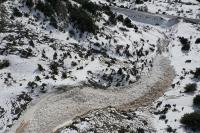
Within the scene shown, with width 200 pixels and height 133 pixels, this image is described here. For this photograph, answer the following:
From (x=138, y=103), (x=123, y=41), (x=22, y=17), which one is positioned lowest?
(x=138, y=103)

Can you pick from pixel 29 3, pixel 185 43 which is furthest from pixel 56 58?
pixel 185 43

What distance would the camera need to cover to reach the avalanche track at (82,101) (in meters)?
28.1

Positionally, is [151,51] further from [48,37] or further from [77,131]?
[77,131]

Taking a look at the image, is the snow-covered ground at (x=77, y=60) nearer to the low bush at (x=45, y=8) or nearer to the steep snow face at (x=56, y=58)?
the steep snow face at (x=56, y=58)

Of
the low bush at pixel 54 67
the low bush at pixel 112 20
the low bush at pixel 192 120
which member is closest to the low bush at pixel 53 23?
the low bush at pixel 54 67

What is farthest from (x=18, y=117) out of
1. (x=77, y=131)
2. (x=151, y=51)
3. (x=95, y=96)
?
(x=151, y=51)

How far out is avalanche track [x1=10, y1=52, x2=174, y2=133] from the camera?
2808 centimetres

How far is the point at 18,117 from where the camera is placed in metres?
28.4

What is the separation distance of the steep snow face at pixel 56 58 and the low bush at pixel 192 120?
886 centimetres

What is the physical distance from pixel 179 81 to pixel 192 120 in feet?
31.3

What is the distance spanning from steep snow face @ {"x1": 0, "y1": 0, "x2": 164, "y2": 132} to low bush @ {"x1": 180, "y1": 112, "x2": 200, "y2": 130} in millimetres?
8856

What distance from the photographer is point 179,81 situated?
37812mm

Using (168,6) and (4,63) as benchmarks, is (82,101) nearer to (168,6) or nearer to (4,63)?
(4,63)

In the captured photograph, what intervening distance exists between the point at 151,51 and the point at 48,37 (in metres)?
13.4
